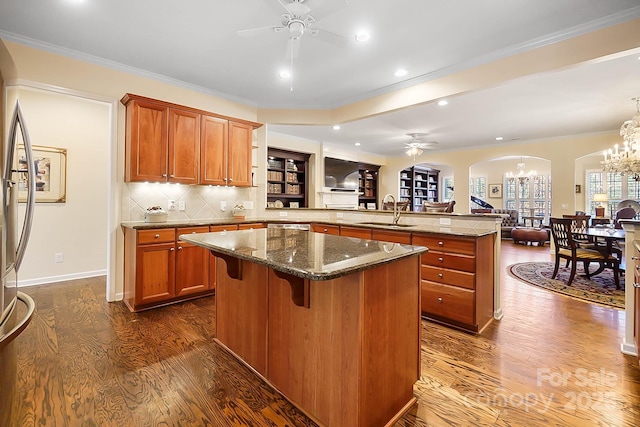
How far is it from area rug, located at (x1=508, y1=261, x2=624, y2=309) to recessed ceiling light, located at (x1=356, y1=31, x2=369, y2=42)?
13.1ft

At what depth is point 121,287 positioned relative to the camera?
3557 millimetres

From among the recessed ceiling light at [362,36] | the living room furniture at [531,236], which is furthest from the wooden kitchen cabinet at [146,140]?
the living room furniture at [531,236]

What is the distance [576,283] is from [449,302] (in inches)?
115

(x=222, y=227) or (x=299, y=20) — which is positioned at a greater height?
(x=299, y=20)

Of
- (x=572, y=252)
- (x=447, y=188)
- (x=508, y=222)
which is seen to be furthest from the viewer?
(x=447, y=188)

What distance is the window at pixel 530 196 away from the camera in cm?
1103

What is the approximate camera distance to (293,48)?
3.13 meters

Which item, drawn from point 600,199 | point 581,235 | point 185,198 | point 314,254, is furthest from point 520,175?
point 314,254

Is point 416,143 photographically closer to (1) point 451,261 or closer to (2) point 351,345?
(1) point 451,261

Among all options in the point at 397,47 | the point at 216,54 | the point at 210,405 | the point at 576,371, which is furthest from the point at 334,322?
the point at 216,54

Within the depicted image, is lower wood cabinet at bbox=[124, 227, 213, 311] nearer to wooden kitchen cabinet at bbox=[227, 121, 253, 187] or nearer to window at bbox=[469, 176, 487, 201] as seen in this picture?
wooden kitchen cabinet at bbox=[227, 121, 253, 187]

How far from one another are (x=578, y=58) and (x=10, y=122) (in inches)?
163

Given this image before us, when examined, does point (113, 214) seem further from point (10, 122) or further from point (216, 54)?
point (10, 122)

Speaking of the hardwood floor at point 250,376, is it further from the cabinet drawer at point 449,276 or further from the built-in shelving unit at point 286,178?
the built-in shelving unit at point 286,178
